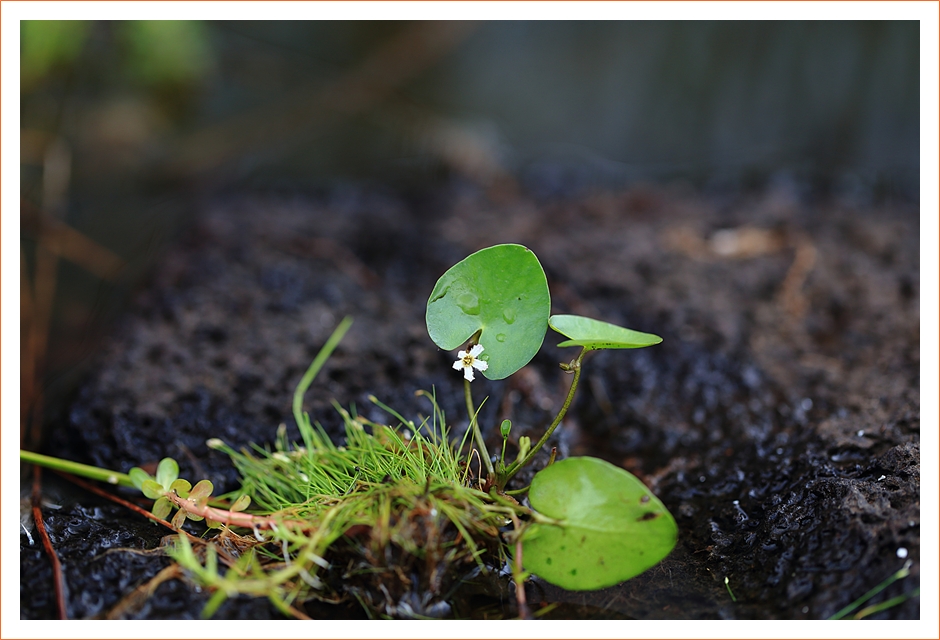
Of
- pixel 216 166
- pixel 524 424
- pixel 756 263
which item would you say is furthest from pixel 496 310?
pixel 216 166

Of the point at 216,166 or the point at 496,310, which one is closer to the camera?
the point at 496,310

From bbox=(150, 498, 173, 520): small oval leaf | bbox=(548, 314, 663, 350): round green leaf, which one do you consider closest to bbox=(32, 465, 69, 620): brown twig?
bbox=(150, 498, 173, 520): small oval leaf

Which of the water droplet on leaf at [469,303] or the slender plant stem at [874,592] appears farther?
the water droplet on leaf at [469,303]

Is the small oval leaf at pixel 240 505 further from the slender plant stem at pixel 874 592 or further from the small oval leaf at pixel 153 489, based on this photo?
the slender plant stem at pixel 874 592

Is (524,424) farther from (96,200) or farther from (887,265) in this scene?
(96,200)

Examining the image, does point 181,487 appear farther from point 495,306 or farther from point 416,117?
point 416,117

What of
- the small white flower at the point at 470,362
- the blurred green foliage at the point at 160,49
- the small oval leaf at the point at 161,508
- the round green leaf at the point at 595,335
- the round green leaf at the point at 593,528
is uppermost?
the blurred green foliage at the point at 160,49

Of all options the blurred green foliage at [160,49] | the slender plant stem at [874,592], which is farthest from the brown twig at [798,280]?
the blurred green foliage at [160,49]
